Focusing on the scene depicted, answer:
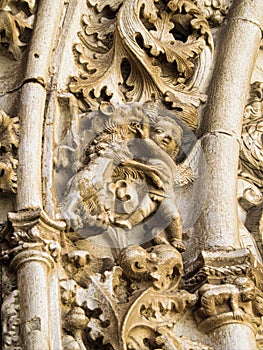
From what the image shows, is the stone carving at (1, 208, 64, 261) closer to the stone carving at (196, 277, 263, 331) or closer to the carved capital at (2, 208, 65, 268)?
the carved capital at (2, 208, 65, 268)

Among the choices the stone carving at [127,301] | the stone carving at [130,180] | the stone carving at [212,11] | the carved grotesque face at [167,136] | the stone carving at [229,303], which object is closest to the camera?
the stone carving at [127,301]

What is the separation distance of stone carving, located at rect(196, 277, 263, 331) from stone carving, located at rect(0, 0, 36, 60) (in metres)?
1.22

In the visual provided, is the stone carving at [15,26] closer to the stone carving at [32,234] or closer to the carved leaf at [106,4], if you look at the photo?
the carved leaf at [106,4]

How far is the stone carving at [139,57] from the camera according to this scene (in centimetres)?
468

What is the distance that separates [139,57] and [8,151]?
766 mm

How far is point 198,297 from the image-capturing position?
13.7 feet

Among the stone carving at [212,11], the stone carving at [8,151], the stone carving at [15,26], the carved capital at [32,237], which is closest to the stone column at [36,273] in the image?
the carved capital at [32,237]

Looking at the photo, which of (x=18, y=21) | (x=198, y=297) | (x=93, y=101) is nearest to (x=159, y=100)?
(x=93, y=101)

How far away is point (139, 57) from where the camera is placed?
186 inches

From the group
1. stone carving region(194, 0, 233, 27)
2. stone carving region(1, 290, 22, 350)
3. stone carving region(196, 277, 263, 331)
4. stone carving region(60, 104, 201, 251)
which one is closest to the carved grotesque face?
stone carving region(60, 104, 201, 251)

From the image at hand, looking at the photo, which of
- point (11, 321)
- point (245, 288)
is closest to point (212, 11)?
point (245, 288)

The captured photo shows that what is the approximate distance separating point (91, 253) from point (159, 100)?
80 centimetres

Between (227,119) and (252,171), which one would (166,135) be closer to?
(227,119)

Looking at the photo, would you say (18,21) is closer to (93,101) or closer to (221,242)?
(93,101)
